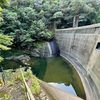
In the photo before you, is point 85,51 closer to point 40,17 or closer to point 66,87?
point 66,87

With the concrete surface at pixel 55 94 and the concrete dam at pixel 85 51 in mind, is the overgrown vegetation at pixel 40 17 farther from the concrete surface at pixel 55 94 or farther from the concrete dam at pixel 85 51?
the concrete surface at pixel 55 94

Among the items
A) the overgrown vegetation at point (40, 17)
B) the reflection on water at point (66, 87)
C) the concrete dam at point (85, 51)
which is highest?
the overgrown vegetation at point (40, 17)

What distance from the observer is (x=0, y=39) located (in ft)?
11.0

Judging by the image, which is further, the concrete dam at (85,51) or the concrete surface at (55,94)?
the concrete dam at (85,51)

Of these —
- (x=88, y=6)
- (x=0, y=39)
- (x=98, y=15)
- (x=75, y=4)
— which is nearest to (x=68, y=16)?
(x=75, y=4)

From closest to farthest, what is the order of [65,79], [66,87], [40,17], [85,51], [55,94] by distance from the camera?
[55,94]
[66,87]
[65,79]
[85,51]
[40,17]

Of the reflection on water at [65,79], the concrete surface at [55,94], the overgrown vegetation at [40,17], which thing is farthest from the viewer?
the overgrown vegetation at [40,17]

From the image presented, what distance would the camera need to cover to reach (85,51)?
28.5 ft

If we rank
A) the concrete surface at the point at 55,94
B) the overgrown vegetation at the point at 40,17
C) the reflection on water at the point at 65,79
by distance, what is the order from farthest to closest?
the overgrown vegetation at the point at 40,17
the reflection on water at the point at 65,79
the concrete surface at the point at 55,94

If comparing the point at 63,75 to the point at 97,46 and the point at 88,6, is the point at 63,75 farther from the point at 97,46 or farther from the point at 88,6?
the point at 88,6

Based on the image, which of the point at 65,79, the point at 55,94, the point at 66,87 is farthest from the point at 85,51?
the point at 55,94

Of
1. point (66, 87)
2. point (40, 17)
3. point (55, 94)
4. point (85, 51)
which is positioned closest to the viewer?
point (55, 94)

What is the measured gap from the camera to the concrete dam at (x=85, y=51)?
5930 millimetres

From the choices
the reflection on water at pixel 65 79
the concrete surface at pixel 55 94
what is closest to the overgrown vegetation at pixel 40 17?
the reflection on water at pixel 65 79
